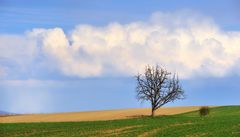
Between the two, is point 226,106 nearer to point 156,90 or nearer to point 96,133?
point 156,90

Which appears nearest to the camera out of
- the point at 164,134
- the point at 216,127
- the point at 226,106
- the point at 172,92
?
the point at 164,134

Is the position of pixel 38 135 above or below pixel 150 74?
below

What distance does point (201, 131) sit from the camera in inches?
1897

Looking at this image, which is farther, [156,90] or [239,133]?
[156,90]

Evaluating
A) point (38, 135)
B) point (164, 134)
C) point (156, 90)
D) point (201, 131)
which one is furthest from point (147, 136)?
point (156, 90)

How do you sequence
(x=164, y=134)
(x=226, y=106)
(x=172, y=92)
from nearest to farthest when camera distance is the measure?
(x=164, y=134) → (x=172, y=92) → (x=226, y=106)

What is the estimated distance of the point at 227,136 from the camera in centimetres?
4334

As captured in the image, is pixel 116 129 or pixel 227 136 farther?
pixel 116 129

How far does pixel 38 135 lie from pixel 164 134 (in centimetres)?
1664

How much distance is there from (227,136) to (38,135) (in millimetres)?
23058

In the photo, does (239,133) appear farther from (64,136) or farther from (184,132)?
(64,136)

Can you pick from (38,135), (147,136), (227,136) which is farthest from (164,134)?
(38,135)

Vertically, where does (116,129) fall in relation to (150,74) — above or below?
below

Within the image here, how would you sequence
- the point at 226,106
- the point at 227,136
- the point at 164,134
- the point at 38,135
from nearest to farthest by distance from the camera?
the point at 227,136 < the point at 164,134 < the point at 38,135 < the point at 226,106
